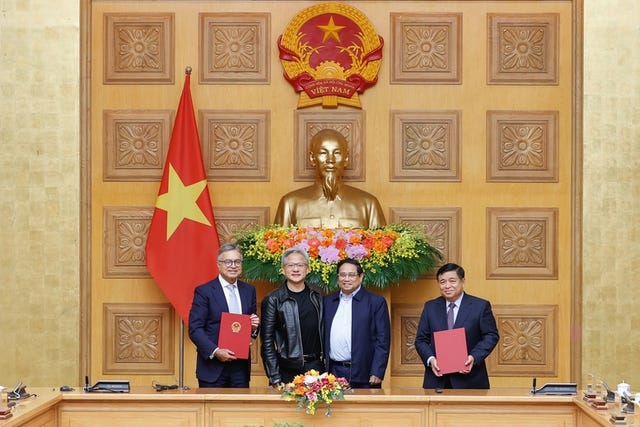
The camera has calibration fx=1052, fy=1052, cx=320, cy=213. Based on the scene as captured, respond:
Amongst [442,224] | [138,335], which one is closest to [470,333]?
[442,224]

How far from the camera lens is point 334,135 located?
295 inches

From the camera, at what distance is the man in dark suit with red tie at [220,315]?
596cm

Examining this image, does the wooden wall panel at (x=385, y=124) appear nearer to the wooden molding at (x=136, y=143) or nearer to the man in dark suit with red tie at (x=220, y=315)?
the wooden molding at (x=136, y=143)

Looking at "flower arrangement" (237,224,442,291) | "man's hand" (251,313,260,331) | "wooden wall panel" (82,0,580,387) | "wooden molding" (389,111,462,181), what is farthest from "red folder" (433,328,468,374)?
"wooden molding" (389,111,462,181)

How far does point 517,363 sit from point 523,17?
2.58 m

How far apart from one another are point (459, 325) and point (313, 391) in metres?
1.14

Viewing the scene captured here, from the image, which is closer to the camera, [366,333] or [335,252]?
[366,333]

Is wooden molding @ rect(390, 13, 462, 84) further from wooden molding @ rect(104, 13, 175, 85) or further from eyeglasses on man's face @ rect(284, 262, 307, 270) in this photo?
eyeglasses on man's face @ rect(284, 262, 307, 270)

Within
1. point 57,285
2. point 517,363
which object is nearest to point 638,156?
point 517,363

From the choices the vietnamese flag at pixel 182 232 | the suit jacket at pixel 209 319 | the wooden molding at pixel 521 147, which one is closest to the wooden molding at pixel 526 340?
the wooden molding at pixel 521 147

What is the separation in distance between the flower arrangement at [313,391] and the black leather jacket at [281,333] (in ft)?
2.09

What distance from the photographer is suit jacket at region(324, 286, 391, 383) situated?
5.84m

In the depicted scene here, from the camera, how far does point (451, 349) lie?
5.68 m

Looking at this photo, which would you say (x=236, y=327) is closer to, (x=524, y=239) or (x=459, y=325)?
(x=459, y=325)
